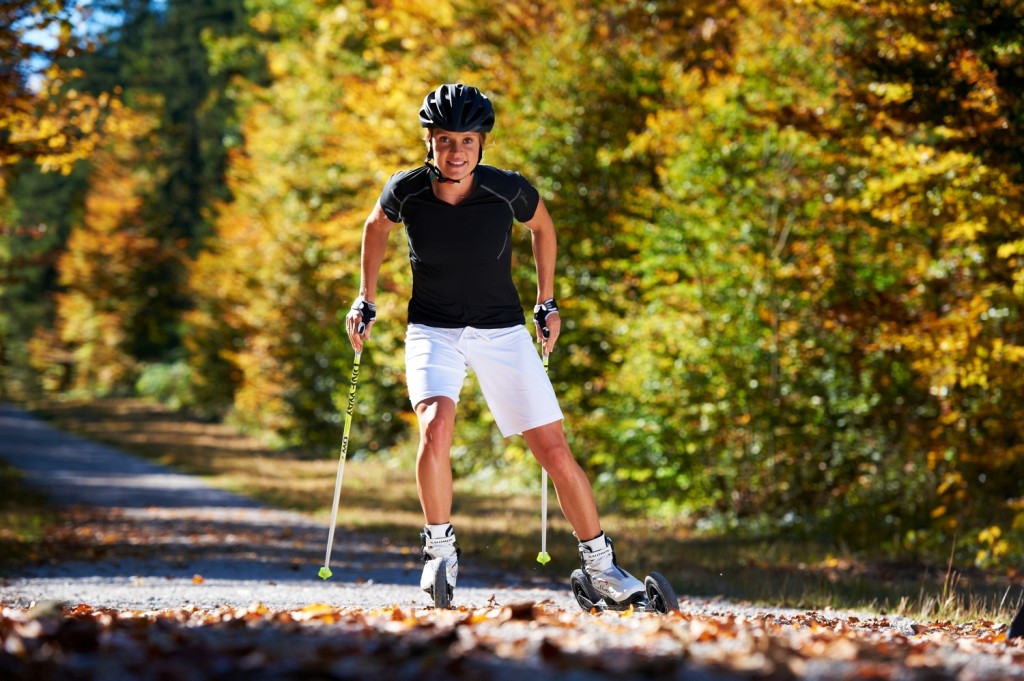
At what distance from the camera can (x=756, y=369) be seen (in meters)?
12.0

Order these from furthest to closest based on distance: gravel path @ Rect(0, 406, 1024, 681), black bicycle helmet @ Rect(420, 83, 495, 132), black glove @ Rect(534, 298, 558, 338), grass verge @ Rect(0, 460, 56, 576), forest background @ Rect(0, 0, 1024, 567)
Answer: grass verge @ Rect(0, 460, 56, 576) → forest background @ Rect(0, 0, 1024, 567) → black glove @ Rect(534, 298, 558, 338) → black bicycle helmet @ Rect(420, 83, 495, 132) → gravel path @ Rect(0, 406, 1024, 681)

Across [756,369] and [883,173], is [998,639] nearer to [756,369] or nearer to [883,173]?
[883,173]

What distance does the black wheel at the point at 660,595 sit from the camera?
17.7 ft

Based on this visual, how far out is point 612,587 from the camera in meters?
5.58

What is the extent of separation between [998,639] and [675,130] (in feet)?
26.6

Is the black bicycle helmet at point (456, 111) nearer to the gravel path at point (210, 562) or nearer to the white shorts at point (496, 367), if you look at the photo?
the white shorts at point (496, 367)

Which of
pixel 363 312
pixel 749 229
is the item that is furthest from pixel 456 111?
pixel 749 229

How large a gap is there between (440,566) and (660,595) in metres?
1.00


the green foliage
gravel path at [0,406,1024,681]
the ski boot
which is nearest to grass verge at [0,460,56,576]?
gravel path at [0,406,1024,681]

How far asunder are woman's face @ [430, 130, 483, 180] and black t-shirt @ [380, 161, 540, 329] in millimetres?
120

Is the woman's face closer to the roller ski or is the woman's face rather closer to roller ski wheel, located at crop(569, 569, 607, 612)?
the roller ski

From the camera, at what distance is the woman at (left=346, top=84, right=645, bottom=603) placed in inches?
219

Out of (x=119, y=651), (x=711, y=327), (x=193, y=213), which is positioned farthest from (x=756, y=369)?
(x=193, y=213)

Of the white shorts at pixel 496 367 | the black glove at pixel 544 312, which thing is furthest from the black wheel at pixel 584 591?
the black glove at pixel 544 312
